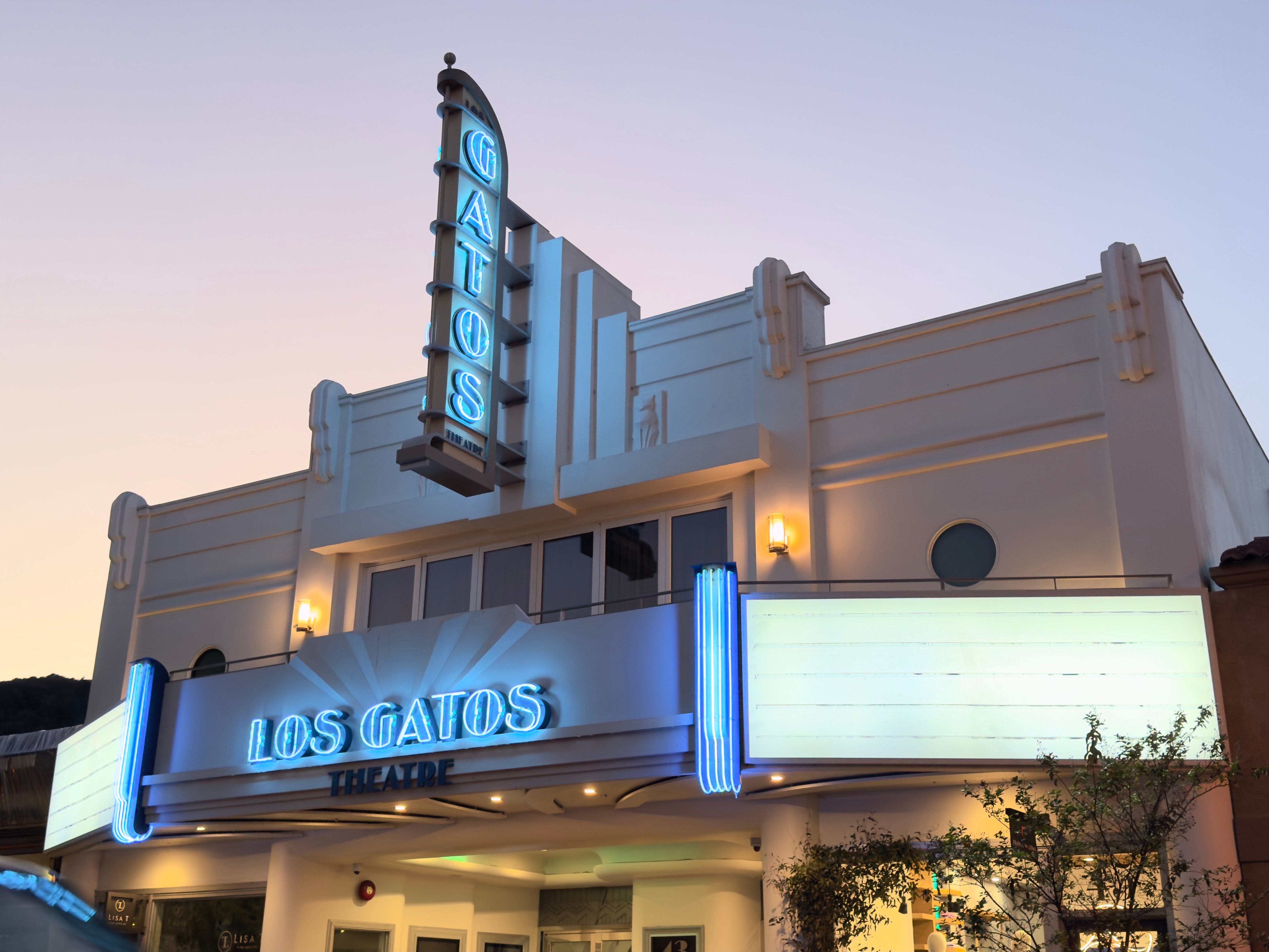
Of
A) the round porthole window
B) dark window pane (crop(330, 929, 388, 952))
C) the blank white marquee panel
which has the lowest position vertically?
dark window pane (crop(330, 929, 388, 952))

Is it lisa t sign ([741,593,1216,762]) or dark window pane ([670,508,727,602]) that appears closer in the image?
lisa t sign ([741,593,1216,762])

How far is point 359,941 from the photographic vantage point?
62.9 feet

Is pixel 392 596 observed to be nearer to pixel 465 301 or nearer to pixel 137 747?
pixel 137 747

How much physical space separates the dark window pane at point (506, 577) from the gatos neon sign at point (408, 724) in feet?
11.6

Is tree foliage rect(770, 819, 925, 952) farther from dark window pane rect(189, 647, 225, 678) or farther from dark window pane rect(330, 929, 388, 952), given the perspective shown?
dark window pane rect(189, 647, 225, 678)

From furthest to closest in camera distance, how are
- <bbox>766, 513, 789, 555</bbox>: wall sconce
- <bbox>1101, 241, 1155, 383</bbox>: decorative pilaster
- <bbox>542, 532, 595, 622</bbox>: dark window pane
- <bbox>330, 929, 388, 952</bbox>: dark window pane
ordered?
1. <bbox>330, 929, 388, 952</bbox>: dark window pane
2. <bbox>542, 532, 595, 622</bbox>: dark window pane
3. <bbox>766, 513, 789, 555</bbox>: wall sconce
4. <bbox>1101, 241, 1155, 383</bbox>: decorative pilaster

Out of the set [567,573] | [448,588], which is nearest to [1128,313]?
[567,573]

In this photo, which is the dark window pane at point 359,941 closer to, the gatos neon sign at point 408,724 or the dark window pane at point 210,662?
the gatos neon sign at point 408,724

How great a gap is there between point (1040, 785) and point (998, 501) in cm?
357

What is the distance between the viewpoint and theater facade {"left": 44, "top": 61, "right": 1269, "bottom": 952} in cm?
1289

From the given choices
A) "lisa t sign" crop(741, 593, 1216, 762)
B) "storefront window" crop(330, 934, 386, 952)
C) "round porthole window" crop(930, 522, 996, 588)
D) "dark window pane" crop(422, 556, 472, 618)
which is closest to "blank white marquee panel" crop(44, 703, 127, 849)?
"storefront window" crop(330, 934, 386, 952)

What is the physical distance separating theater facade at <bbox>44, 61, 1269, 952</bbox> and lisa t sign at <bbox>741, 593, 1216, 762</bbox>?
32mm

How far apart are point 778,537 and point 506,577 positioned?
15.2ft

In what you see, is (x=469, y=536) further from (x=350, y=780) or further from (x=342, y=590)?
(x=350, y=780)
